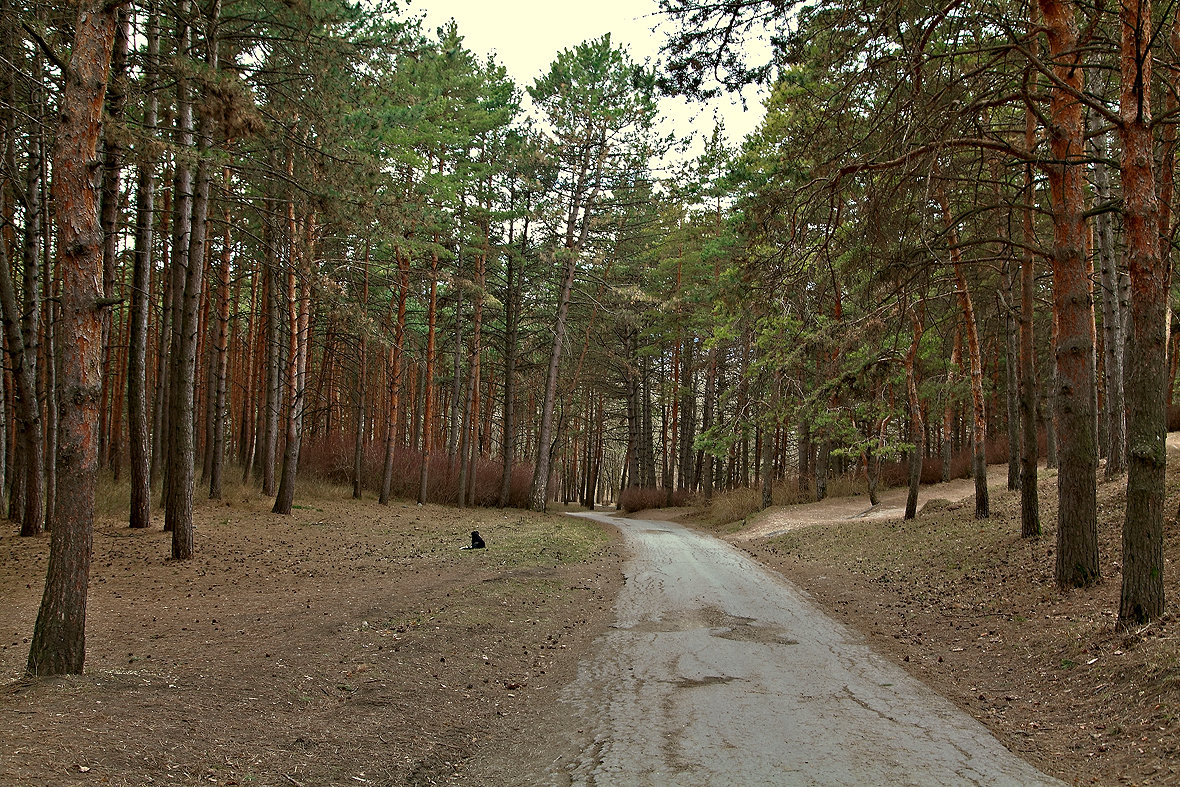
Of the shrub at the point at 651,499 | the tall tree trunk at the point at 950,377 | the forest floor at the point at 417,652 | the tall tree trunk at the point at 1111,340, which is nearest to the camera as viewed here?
the forest floor at the point at 417,652

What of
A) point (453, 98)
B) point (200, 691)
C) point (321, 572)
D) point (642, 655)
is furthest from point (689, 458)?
point (200, 691)

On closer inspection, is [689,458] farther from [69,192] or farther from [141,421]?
[69,192]

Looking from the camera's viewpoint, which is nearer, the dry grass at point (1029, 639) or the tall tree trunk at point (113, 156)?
the dry grass at point (1029, 639)

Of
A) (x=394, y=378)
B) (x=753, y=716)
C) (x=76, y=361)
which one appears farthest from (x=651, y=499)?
(x=76, y=361)

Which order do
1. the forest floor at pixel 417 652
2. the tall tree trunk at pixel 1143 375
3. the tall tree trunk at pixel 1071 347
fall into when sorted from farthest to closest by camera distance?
the tall tree trunk at pixel 1071 347, the tall tree trunk at pixel 1143 375, the forest floor at pixel 417 652

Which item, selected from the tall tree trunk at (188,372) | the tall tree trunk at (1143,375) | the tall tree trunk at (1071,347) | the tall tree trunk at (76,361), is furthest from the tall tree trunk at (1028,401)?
the tall tree trunk at (188,372)

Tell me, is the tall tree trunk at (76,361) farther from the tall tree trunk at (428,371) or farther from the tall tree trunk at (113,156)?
the tall tree trunk at (428,371)

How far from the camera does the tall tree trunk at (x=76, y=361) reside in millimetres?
5023

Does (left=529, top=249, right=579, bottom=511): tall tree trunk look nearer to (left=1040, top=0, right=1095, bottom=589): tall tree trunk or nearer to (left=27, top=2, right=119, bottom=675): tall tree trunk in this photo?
(left=1040, top=0, right=1095, bottom=589): tall tree trunk

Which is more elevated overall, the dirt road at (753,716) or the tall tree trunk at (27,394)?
the tall tree trunk at (27,394)

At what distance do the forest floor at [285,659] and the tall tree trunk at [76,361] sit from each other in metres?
0.37

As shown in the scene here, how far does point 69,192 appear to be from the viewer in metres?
5.12

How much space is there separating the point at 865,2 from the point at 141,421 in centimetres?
1184

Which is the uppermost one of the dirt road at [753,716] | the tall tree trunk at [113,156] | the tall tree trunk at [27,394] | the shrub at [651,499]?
the tall tree trunk at [113,156]
